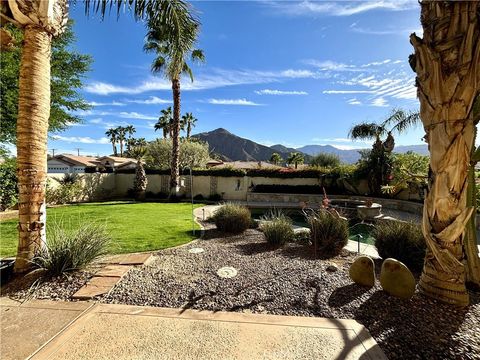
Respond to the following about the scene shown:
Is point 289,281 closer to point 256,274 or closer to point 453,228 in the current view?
point 256,274

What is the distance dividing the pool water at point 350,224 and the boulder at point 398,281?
462 cm

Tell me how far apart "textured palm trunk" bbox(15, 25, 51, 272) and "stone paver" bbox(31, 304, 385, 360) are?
187 cm

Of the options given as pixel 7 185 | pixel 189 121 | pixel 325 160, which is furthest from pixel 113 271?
pixel 189 121

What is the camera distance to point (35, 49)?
3928 mm

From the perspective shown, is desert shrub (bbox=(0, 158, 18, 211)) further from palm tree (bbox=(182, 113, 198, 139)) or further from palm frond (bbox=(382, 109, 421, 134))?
palm tree (bbox=(182, 113, 198, 139))

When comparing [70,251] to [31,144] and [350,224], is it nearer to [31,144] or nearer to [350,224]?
[31,144]

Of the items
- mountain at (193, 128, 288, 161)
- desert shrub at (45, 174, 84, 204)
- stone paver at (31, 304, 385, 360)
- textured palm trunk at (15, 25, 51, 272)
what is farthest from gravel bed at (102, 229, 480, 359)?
mountain at (193, 128, 288, 161)

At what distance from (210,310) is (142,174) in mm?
16930

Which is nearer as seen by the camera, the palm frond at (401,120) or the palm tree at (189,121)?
the palm frond at (401,120)

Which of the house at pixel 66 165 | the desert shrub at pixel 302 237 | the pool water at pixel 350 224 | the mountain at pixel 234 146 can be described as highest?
the mountain at pixel 234 146

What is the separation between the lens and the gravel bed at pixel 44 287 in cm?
343

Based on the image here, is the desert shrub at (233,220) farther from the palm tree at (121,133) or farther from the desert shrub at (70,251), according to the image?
the palm tree at (121,133)

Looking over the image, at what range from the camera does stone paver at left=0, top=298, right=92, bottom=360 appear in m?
2.40

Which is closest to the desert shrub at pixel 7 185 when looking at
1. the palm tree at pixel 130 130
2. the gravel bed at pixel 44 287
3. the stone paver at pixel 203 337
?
the gravel bed at pixel 44 287
